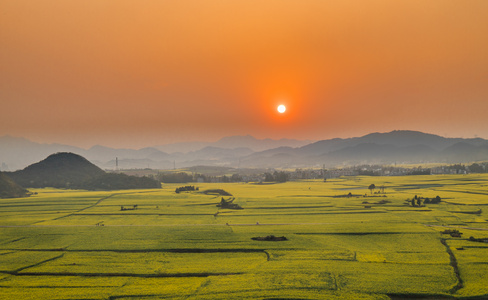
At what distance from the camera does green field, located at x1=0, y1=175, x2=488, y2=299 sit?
41844 mm

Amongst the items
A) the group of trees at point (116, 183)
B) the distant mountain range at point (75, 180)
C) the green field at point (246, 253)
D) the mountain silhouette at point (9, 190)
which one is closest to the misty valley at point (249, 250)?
the green field at point (246, 253)

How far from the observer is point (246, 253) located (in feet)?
187

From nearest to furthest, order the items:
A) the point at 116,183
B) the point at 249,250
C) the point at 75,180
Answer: the point at 249,250, the point at 116,183, the point at 75,180

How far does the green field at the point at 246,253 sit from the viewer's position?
137 ft

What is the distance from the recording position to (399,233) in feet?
226

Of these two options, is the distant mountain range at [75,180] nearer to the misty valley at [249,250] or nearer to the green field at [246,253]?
the misty valley at [249,250]

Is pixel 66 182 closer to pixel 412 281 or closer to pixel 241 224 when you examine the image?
pixel 241 224

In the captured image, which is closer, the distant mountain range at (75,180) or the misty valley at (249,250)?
the misty valley at (249,250)

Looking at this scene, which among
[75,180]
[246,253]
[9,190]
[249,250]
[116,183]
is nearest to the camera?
[246,253]

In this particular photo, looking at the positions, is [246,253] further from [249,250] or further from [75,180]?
[75,180]

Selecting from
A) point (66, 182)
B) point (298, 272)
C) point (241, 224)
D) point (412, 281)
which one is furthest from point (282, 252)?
point (66, 182)

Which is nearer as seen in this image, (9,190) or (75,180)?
(9,190)

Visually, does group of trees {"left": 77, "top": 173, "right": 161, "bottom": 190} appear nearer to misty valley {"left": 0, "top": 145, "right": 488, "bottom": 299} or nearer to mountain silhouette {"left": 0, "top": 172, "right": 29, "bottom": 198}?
mountain silhouette {"left": 0, "top": 172, "right": 29, "bottom": 198}

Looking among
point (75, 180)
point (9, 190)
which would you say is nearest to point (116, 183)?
point (75, 180)
